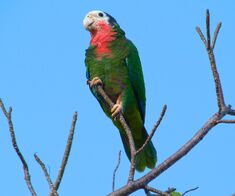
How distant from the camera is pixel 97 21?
608cm

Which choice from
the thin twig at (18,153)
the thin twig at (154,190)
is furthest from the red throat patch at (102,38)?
the thin twig at (154,190)

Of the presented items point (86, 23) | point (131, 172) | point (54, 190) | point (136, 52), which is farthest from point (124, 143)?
point (54, 190)

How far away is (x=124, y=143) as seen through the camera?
5473 mm

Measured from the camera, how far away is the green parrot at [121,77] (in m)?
5.38

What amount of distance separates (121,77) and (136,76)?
22 cm

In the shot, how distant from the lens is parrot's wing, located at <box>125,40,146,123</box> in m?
5.52

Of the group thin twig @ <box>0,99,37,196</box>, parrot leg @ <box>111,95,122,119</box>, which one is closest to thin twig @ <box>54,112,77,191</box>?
thin twig @ <box>0,99,37,196</box>

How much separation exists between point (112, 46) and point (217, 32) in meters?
3.16

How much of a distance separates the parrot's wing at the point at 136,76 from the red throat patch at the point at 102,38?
9.8 inches

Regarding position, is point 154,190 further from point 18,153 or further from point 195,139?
point 18,153

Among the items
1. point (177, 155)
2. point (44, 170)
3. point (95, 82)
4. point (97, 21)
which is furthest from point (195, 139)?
A: point (97, 21)

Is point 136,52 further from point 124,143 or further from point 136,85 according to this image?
point 124,143

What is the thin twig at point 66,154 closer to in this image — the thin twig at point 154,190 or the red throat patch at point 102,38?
the thin twig at point 154,190

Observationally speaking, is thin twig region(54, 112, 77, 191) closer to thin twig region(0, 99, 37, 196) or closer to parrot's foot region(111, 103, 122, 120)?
thin twig region(0, 99, 37, 196)
